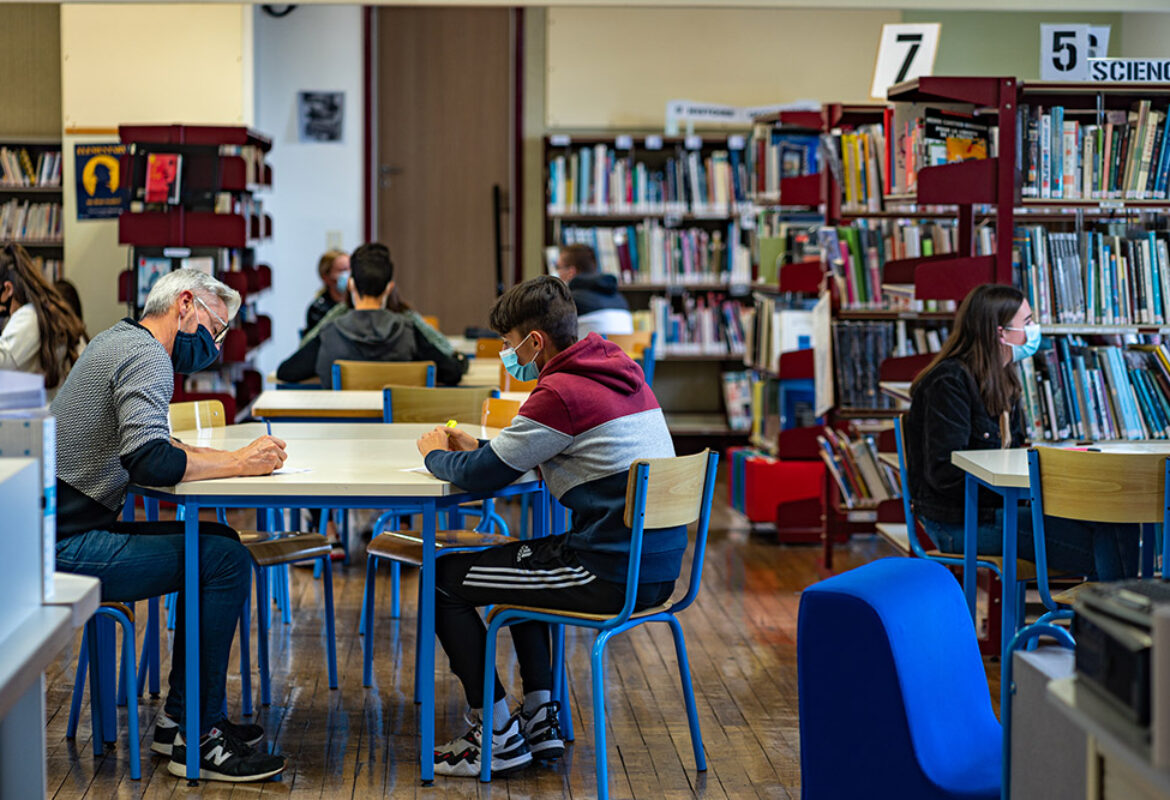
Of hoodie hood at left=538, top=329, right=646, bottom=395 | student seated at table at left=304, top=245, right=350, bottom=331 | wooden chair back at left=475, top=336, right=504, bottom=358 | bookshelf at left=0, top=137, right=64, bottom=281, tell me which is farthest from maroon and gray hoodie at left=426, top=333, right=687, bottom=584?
bookshelf at left=0, top=137, right=64, bottom=281

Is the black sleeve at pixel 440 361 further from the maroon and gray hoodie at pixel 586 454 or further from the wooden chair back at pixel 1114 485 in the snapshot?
the wooden chair back at pixel 1114 485

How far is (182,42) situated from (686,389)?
12.5 ft

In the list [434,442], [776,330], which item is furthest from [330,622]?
[776,330]

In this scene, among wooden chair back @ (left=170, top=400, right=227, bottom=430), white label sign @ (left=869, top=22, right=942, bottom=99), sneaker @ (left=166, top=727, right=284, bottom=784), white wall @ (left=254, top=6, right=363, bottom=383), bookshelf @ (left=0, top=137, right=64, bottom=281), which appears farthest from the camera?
white wall @ (left=254, top=6, right=363, bottom=383)

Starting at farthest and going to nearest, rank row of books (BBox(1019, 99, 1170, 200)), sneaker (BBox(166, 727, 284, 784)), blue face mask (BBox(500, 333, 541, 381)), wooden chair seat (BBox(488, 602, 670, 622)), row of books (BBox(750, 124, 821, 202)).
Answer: row of books (BBox(750, 124, 821, 202)) → row of books (BBox(1019, 99, 1170, 200)) → blue face mask (BBox(500, 333, 541, 381)) → sneaker (BBox(166, 727, 284, 784)) → wooden chair seat (BBox(488, 602, 670, 622))

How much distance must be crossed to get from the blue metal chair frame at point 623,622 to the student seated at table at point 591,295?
2.89 metres

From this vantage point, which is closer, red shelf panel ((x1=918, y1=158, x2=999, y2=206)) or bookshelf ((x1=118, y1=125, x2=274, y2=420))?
red shelf panel ((x1=918, y1=158, x2=999, y2=206))

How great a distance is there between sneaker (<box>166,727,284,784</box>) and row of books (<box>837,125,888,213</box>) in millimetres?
3395

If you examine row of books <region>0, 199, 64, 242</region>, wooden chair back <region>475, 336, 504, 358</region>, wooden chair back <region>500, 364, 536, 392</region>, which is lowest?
wooden chair back <region>500, 364, 536, 392</region>

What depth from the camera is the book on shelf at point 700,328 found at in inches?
340

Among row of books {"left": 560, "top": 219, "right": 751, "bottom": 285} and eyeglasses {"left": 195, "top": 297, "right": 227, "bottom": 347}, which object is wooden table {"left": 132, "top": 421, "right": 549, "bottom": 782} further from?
row of books {"left": 560, "top": 219, "right": 751, "bottom": 285}

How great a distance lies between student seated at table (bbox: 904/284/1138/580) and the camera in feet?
12.9

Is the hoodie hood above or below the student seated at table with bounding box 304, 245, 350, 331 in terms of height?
below

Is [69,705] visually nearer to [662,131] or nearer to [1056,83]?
[1056,83]
